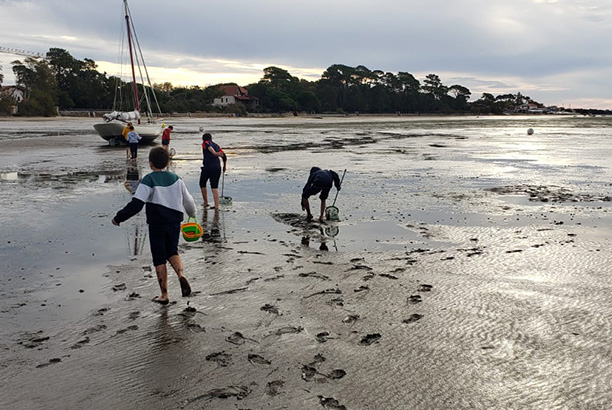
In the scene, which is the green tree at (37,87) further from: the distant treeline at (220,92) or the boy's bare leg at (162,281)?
the boy's bare leg at (162,281)


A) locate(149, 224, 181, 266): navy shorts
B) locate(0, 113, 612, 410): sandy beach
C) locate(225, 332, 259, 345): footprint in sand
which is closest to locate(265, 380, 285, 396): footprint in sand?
locate(0, 113, 612, 410): sandy beach

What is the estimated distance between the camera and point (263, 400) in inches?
142

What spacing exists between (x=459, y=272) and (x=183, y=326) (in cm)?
363

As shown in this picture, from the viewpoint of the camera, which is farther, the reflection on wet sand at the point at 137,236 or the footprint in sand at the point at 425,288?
the reflection on wet sand at the point at 137,236

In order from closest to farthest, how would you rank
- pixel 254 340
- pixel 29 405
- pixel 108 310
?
pixel 29 405
pixel 254 340
pixel 108 310

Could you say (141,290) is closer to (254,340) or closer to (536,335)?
(254,340)

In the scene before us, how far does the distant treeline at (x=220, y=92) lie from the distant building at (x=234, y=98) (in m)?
1.30

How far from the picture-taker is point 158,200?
17.6 feet

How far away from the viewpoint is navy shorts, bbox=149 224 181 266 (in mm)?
5449

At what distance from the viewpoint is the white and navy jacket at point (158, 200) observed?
532 cm

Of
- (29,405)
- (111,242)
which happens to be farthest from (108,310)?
(111,242)

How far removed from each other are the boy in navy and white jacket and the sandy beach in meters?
0.41

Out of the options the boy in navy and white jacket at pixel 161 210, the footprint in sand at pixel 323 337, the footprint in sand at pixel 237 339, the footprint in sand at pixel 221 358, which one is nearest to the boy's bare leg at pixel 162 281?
the boy in navy and white jacket at pixel 161 210

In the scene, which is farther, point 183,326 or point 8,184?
point 8,184
